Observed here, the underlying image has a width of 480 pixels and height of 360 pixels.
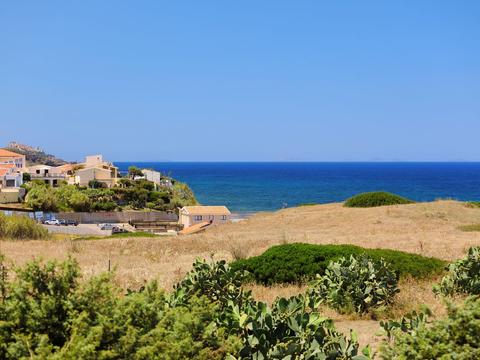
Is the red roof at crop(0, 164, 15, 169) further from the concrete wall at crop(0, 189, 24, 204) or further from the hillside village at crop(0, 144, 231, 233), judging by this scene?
the concrete wall at crop(0, 189, 24, 204)

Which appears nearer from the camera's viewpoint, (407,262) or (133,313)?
(133,313)

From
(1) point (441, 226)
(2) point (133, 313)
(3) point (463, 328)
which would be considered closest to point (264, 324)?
(2) point (133, 313)

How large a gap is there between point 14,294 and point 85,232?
172ft

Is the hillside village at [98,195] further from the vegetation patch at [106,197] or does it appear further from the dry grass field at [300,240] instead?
the dry grass field at [300,240]

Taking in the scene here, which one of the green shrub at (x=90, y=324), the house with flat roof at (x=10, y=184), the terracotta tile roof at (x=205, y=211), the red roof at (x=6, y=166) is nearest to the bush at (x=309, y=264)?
the green shrub at (x=90, y=324)

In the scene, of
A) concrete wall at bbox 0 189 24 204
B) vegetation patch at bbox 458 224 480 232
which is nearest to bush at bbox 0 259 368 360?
vegetation patch at bbox 458 224 480 232

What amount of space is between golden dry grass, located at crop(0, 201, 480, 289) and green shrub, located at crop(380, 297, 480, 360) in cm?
815

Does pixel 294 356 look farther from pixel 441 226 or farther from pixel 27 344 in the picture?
pixel 441 226

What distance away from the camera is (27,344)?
4363 millimetres

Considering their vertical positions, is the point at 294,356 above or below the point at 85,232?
above

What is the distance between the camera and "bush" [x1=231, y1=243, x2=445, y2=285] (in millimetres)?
13375

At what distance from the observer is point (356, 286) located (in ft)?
34.1

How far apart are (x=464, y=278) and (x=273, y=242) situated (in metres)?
12.6

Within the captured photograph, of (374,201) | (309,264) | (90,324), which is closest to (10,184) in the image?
(374,201)
